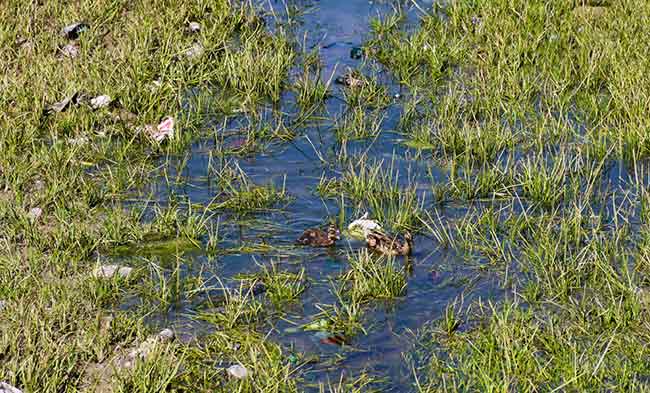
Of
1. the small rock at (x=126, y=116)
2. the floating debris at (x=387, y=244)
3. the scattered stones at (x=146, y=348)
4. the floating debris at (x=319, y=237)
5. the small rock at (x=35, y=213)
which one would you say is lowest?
the small rock at (x=126, y=116)

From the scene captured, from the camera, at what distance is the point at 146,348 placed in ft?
17.0

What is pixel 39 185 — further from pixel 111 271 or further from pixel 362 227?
pixel 362 227

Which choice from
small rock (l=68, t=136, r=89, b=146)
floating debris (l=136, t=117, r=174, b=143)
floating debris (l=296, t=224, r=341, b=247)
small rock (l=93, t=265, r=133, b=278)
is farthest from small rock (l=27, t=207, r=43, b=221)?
floating debris (l=296, t=224, r=341, b=247)

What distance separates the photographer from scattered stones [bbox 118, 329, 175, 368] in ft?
16.4

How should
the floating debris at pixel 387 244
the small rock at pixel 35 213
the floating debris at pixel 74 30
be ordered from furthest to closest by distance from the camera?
the floating debris at pixel 74 30 → the small rock at pixel 35 213 → the floating debris at pixel 387 244

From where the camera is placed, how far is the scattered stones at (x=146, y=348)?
16.4ft

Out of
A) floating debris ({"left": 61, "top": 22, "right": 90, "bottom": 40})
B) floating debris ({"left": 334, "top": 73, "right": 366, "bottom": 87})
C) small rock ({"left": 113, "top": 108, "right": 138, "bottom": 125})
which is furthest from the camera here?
floating debris ({"left": 61, "top": 22, "right": 90, "bottom": 40})

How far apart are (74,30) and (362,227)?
172 inches

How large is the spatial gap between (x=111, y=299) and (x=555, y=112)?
4.08 m

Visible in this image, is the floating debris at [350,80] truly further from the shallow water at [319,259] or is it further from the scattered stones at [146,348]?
the scattered stones at [146,348]

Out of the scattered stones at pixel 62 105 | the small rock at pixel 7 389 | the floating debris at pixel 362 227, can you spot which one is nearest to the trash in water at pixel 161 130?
the scattered stones at pixel 62 105

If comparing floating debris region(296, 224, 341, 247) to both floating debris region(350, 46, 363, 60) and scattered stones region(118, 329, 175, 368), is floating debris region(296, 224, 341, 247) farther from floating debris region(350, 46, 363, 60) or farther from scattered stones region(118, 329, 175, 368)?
floating debris region(350, 46, 363, 60)

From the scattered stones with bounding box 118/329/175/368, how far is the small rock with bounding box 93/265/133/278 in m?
0.64

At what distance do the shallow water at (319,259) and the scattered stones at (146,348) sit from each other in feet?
0.48
